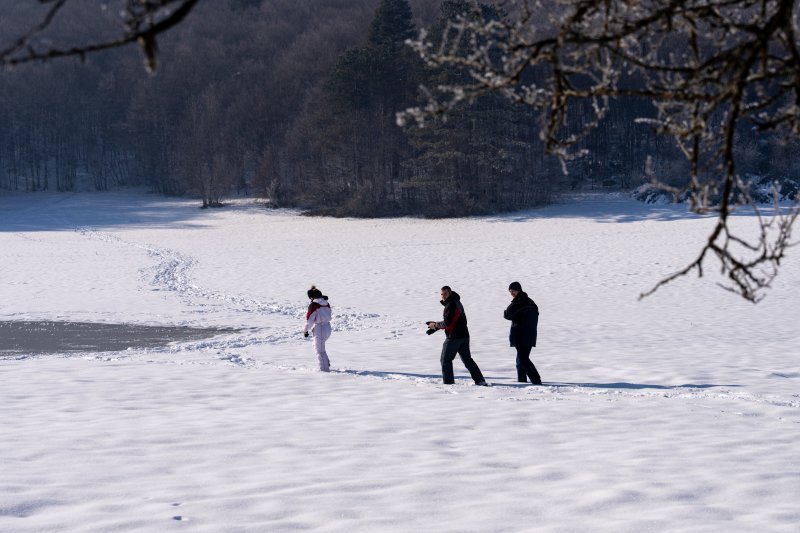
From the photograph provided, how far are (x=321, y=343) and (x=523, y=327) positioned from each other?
10.5 feet

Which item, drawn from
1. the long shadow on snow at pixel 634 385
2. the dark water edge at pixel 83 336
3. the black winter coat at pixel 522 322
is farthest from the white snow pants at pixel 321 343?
the dark water edge at pixel 83 336

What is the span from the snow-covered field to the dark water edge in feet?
2.69

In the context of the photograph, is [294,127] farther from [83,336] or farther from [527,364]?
[527,364]

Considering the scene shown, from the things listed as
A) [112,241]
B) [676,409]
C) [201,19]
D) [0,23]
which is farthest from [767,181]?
[0,23]

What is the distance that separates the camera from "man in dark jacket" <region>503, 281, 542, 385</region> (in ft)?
38.8

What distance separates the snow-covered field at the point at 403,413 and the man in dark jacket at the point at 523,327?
0.42 m

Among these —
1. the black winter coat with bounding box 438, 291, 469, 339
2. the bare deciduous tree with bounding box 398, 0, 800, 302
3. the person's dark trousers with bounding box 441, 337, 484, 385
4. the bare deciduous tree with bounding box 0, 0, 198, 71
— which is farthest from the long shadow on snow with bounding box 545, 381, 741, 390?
the bare deciduous tree with bounding box 0, 0, 198, 71

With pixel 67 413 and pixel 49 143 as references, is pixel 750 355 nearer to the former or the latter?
pixel 67 413

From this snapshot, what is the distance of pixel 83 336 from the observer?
1766cm

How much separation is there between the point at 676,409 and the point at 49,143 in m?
92.4

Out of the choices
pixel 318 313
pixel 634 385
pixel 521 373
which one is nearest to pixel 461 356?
pixel 521 373

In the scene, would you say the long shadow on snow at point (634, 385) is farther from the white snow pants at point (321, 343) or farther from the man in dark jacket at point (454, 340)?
the white snow pants at point (321, 343)

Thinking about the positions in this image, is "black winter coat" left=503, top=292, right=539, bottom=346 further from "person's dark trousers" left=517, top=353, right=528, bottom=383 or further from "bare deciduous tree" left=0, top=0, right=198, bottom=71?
"bare deciduous tree" left=0, top=0, right=198, bottom=71

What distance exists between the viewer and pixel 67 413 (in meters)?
9.38
